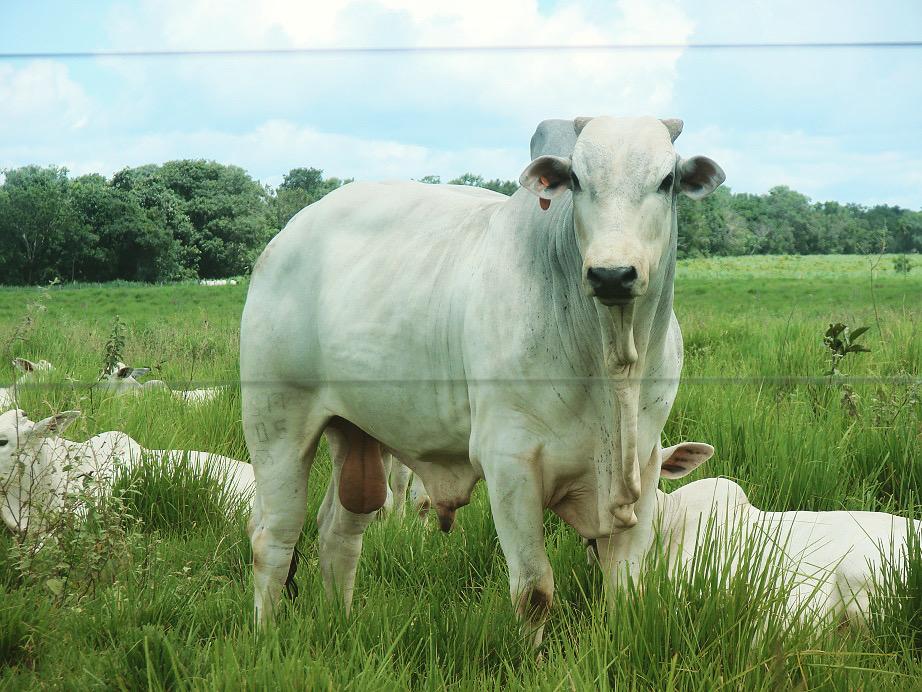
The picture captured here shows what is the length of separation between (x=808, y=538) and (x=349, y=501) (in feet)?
5.64

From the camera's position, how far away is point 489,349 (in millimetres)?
2986

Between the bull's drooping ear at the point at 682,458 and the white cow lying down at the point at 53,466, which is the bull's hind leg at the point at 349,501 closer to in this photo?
the white cow lying down at the point at 53,466

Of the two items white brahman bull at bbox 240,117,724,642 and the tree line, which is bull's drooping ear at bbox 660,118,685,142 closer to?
white brahman bull at bbox 240,117,724,642

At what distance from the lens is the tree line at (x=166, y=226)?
339cm

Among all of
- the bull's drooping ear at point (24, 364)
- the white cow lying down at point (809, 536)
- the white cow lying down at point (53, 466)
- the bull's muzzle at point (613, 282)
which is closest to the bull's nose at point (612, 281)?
the bull's muzzle at point (613, 282)

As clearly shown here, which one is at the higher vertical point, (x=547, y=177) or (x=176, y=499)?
(x=547, y=177)

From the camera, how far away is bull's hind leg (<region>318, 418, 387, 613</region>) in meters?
3.90

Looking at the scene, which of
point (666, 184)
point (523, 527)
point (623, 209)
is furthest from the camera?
point (523, 527)

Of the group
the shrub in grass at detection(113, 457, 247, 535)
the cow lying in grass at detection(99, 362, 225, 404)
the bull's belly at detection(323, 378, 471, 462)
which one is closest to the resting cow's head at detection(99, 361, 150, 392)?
the cow lying in grass at detection(99, 362, 225, 404)

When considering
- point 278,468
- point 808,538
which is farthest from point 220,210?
point 808,538

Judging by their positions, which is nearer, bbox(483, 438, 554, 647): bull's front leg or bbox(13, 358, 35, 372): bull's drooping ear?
bbox(483, 438, 554, 647): bull's front leg

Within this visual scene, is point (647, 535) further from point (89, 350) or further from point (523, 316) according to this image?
point (89, 350)

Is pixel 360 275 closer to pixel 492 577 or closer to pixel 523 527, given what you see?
pixel 523 527

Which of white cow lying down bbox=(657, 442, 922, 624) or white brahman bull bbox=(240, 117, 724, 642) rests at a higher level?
white brahman bull bbox=(240, 117, 724, 642)
